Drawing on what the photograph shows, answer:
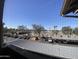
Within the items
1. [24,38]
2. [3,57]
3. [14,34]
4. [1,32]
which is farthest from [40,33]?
[3,57]

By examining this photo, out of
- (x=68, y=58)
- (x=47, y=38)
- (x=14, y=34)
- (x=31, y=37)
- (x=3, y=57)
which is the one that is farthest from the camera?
(x=47, y=38)

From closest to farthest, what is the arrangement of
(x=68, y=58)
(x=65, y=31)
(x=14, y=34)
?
(x=68, y=58), (x=14, y=34), (x=65, y=31)

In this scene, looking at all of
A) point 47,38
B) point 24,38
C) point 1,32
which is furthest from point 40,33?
point 1,32

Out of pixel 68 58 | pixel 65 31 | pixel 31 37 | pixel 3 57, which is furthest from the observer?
pixel 65 31

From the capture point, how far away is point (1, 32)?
23.0m

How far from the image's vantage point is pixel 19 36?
179ft

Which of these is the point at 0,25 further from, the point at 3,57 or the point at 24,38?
the point at 24,38

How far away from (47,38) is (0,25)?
1974 inches

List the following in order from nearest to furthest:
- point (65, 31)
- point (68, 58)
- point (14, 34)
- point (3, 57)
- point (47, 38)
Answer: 1. point (3, 57)
2. point (68, 58)
3. point (14, 34)
4. point (65, 31)
5. point (47, 38)

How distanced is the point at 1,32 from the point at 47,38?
49.5 m

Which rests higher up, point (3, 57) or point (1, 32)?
point (1, 32)

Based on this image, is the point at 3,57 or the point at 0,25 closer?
the point at 3,57

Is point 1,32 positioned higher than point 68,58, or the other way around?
point 1,32

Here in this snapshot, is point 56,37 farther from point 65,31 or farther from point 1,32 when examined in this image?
point 1,32
